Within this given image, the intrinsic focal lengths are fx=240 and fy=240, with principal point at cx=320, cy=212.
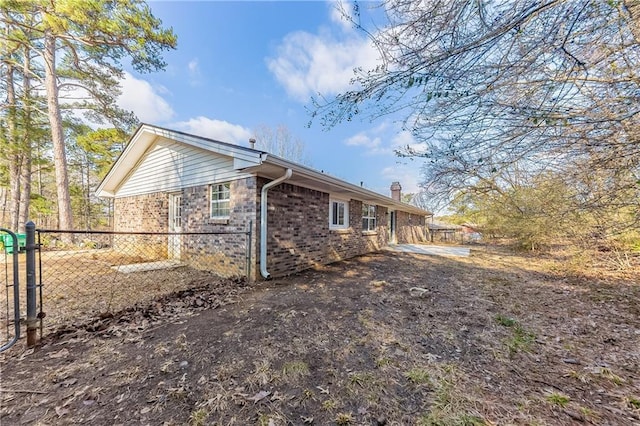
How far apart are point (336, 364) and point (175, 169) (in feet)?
24.9

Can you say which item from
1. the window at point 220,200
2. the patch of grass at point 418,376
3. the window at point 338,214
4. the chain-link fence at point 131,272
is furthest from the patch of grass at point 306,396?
the window at point 338,214

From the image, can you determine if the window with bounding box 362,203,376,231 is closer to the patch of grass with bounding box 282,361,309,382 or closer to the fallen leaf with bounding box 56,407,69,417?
the patch of grass with bounding box 282,361,309,382

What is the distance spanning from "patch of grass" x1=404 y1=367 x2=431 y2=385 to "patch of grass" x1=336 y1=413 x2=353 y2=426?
29.8 inches

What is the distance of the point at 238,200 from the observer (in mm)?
5773

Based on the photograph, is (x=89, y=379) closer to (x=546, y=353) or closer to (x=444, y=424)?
(x=444, y=424)

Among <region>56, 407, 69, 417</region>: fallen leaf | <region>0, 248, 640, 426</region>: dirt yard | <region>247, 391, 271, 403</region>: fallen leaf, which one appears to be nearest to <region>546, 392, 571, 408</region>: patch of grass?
<region>0, 248, 640, 426</region>: dirt yard

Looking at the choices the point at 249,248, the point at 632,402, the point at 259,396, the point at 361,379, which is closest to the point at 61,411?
the point at 259,396

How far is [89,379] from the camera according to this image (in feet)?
7.13

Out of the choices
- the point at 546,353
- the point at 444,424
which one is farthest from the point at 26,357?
the point at 546,353

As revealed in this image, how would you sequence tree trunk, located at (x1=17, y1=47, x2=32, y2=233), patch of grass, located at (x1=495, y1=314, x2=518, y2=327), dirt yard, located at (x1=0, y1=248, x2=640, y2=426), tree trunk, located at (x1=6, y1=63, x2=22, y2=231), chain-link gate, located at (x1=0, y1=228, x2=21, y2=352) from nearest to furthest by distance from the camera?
dirt yard, located at (x1=0, y1=248, x2=640, y2=426)
chain-link gate, located at (x1=0, y1=228, x2=21, y2=352)
patch of grass, located at (x1=495, y1=314, x2=518, y2=327)
tree trunk, located at (x1=6, y1=63, x2=22, y2=231)
tree trunk, located at (x1=17, y1=47, x2=32, y2=233)

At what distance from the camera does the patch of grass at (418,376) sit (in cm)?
220

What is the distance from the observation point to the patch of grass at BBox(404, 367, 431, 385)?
7.22 feet

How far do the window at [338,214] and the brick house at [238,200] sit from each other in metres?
0.04

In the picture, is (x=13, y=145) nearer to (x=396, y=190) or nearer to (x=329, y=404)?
(x=329, y=404)
